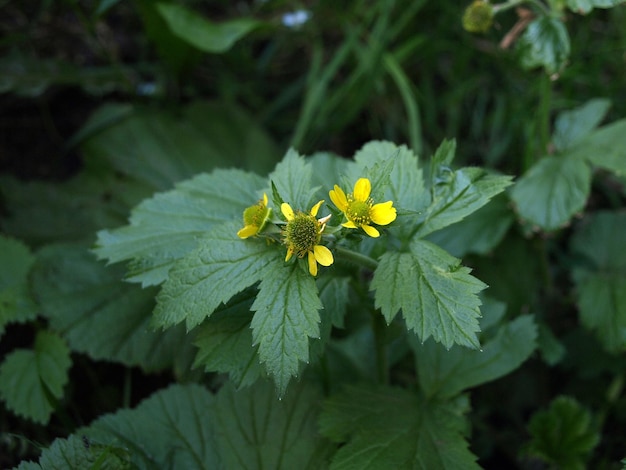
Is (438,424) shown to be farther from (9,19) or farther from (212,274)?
(9,19)

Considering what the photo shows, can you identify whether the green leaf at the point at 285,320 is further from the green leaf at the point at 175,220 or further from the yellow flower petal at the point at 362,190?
the green leaf at the point at 175,220

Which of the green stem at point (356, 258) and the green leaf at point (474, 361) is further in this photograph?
the green leaf at point (474, 361)

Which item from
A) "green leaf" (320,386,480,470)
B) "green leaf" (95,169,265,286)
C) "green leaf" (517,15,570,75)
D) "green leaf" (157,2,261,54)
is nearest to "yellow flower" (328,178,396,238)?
"green leaf" (95,169,265,286)

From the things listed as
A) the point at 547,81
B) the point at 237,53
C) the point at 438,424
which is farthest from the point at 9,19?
the point at 438,424

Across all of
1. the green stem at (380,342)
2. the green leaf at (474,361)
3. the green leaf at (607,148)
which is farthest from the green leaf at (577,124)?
the green stem at (380,342)

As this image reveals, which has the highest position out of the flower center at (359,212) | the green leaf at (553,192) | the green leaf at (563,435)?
the flower center at (359,212)

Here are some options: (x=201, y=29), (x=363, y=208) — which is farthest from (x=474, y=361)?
(x=201, y=29)

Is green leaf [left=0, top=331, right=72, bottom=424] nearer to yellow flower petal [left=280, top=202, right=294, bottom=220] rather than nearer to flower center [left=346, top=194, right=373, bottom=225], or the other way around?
yellow flower petal [left=280, top=202, right=294, bottom=220]
